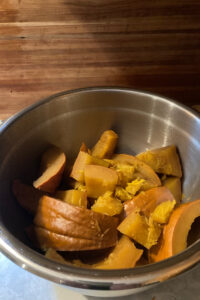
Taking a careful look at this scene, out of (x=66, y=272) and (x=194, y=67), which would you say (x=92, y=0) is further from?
(x=66, y=272)

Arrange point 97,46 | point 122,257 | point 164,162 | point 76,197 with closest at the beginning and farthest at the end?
point 122,257, point 76,197, point 164,162, point 97,46

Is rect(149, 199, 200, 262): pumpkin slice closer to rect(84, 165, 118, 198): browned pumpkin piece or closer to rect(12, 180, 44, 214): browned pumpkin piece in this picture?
rect(84, 165, 118, 198): browned pumpkin piece

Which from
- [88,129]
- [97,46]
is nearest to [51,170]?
[88,129]

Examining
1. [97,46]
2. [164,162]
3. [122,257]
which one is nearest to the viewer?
[122,257]

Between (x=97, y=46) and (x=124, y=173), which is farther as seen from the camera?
(x=97, y=46)

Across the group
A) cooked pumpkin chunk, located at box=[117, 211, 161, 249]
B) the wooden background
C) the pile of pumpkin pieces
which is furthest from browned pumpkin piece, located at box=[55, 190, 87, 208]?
the wooden background

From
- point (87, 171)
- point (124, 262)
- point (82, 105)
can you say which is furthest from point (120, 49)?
point (124, 262)

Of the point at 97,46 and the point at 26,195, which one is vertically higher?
the point at 97,46

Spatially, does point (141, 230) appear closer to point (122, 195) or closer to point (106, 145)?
point (122, 195)
